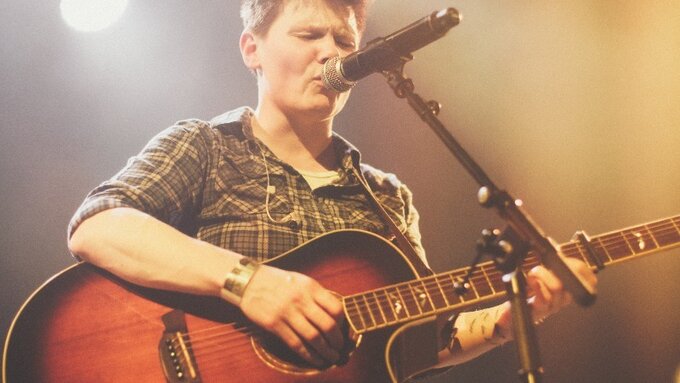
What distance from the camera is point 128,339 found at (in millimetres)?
1570

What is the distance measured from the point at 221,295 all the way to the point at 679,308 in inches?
105

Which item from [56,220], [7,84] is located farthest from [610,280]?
[7,84]

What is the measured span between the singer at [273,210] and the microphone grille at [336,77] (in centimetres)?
29

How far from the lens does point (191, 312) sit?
1639 mm

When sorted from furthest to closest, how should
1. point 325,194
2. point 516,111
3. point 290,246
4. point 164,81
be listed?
point 516,111 < point 164,81 < point 325,194 < point 290,246

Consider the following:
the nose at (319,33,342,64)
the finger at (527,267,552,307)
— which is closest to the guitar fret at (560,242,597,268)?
the finger at (527,267,552,307)

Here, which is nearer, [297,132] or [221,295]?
[221,295]

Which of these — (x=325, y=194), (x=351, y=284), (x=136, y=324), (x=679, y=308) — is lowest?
(x=679, y=308)

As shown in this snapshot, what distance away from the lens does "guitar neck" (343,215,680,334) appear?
1.65 m

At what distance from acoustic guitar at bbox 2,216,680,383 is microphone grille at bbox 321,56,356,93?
17.2 inches

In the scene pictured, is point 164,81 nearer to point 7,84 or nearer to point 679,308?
point 7,84

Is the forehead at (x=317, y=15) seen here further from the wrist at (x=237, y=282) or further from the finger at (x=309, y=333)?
the finger at (x=309, y=333)

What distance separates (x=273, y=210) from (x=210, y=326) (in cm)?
52

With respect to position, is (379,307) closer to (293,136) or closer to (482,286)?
(482,286)
